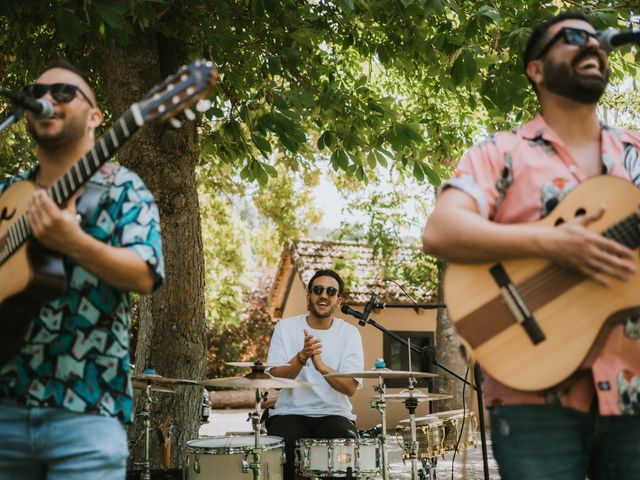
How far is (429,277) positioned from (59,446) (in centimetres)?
1457

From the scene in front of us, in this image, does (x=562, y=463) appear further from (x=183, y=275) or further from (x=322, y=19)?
(x=322, y=19)

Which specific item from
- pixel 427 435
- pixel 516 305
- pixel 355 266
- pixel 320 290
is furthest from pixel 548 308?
pixel 355 266

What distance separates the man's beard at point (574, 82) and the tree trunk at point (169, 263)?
16.4 ft

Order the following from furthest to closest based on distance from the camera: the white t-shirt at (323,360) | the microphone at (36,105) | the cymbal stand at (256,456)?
the white t-shirt at (323,360)
the cymbal stand at (256,456)
the microphone at (36,105)

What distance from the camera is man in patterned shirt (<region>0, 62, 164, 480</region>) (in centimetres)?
226

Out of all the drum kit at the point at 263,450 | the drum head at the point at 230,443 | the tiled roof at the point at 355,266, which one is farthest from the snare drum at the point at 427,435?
the tiled roof at the point at 355,266

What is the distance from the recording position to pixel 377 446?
6520 millimetres

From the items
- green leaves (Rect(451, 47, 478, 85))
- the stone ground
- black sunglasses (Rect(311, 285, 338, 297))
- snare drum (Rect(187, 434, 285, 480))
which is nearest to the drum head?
snare drum (Rect(187, 434, 285, 480))

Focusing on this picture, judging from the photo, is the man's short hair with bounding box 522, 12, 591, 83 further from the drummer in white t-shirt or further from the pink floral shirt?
the drummer in white t-shirt

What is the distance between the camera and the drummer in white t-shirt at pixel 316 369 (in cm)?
659

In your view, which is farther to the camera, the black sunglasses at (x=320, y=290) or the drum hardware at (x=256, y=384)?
the black sunglasses at (x=320, y=290)

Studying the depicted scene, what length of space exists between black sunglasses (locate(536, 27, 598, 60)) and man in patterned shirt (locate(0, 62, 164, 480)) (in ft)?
4.58

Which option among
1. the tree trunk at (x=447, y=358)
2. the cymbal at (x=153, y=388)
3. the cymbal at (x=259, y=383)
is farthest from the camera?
the tree trunk at (x=447, y=358)

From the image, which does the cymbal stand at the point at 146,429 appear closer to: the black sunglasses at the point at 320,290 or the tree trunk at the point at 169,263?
the tree trunk at the point at 169,263
